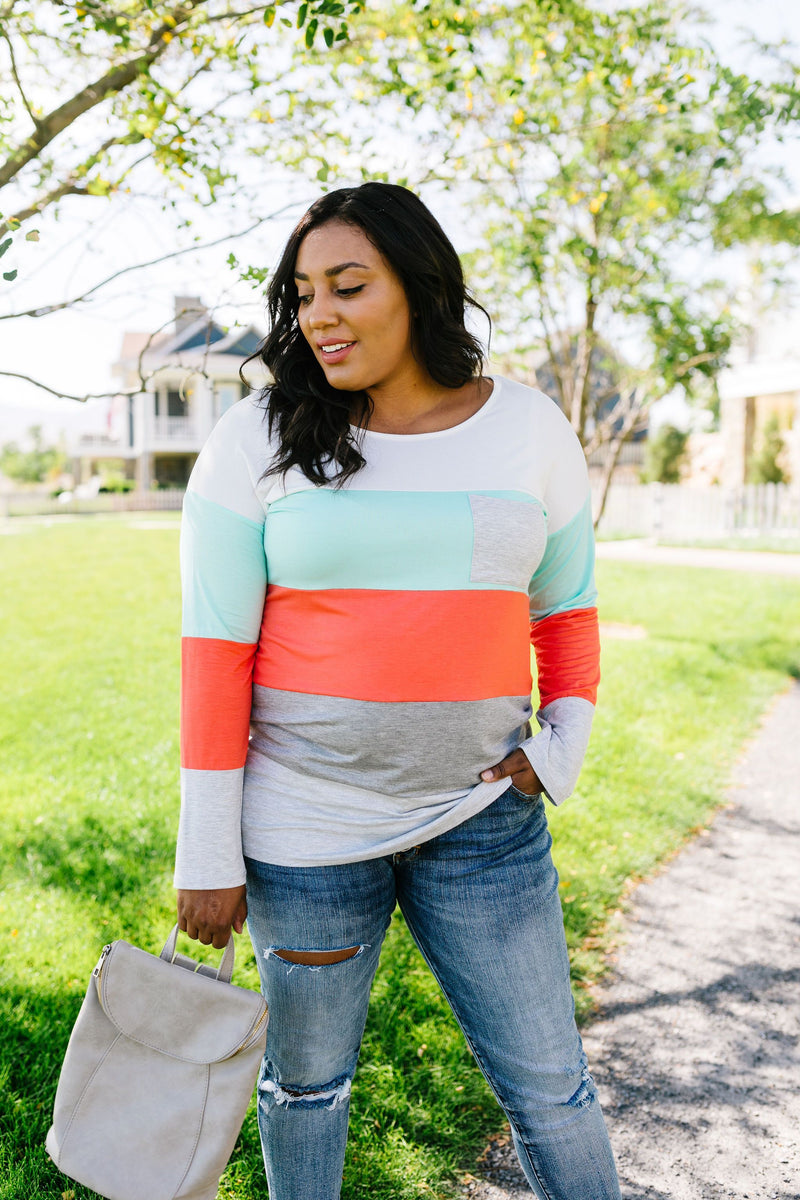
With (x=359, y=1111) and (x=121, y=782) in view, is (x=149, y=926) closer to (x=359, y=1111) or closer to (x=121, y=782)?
(x=359, y=1111)

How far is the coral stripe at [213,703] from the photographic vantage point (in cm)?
171

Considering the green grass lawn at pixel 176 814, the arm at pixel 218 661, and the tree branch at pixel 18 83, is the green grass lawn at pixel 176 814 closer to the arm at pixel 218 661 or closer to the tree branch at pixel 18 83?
the arm at pixel 218 661

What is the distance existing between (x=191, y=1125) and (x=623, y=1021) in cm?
187

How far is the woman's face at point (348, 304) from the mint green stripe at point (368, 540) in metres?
0.27

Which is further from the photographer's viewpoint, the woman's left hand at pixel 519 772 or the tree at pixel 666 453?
the tree at pixel 666 453

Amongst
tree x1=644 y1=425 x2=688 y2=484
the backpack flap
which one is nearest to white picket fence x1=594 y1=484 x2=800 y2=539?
tree x1=644 y1=425 x2=688 y2=484

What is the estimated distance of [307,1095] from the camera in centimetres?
180

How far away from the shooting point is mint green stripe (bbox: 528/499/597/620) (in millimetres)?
1959

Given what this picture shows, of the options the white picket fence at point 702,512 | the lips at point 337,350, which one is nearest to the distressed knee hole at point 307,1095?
the lips at point 337,350

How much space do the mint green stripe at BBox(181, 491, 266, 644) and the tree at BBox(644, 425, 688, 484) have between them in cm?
3586

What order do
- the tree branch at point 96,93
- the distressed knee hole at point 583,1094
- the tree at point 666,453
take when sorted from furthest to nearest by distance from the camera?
1. the tree at point 666,453
2. the tree branch at point 96,93
3. the distressed knee hole at point 583,1094

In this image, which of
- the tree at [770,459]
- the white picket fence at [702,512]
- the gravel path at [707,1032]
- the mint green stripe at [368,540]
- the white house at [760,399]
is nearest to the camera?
the mint green stripe at [368,540]

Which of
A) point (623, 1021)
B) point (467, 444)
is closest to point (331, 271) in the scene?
point (467, 444)

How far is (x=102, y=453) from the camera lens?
50156mm
